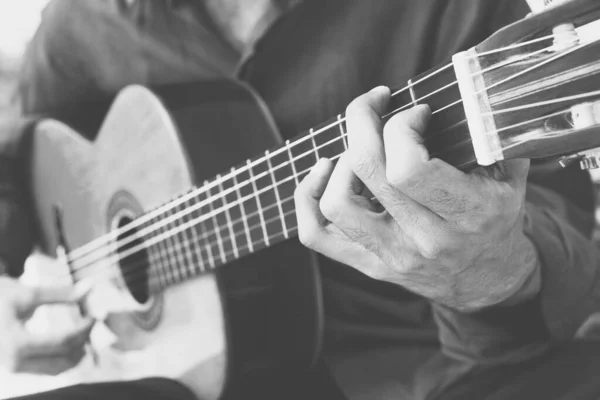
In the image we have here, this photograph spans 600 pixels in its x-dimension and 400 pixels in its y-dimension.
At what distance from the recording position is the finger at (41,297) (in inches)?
40.5

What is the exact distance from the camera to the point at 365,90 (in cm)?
93

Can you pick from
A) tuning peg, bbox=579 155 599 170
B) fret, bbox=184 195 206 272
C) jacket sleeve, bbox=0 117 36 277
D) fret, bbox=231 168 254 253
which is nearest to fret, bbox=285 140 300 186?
fret, bbox=231 168 254 253

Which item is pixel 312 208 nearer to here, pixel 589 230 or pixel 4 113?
pixel 589 230

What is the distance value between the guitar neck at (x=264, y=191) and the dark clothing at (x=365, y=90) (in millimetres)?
207

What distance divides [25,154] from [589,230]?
116 cm

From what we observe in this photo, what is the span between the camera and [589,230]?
1000 mm

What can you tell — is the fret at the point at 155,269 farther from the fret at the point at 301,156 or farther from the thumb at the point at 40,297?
the fret at the point at 301,156

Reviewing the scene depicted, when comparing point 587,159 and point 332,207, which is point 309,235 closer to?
point 332,207

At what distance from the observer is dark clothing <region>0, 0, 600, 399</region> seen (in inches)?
32.5

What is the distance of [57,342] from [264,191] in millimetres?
506

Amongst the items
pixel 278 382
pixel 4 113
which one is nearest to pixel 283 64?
pixel 278 382

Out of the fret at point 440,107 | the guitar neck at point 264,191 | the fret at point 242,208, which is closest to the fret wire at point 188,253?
the guitar neck at point 264,191

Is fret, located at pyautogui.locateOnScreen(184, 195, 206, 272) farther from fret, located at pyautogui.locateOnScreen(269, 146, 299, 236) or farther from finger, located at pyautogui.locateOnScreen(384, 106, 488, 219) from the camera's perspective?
finger, located at pyautogui.locateOnScreen(384, 106, 488, 219)

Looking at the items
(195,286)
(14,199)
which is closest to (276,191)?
(195,286)
